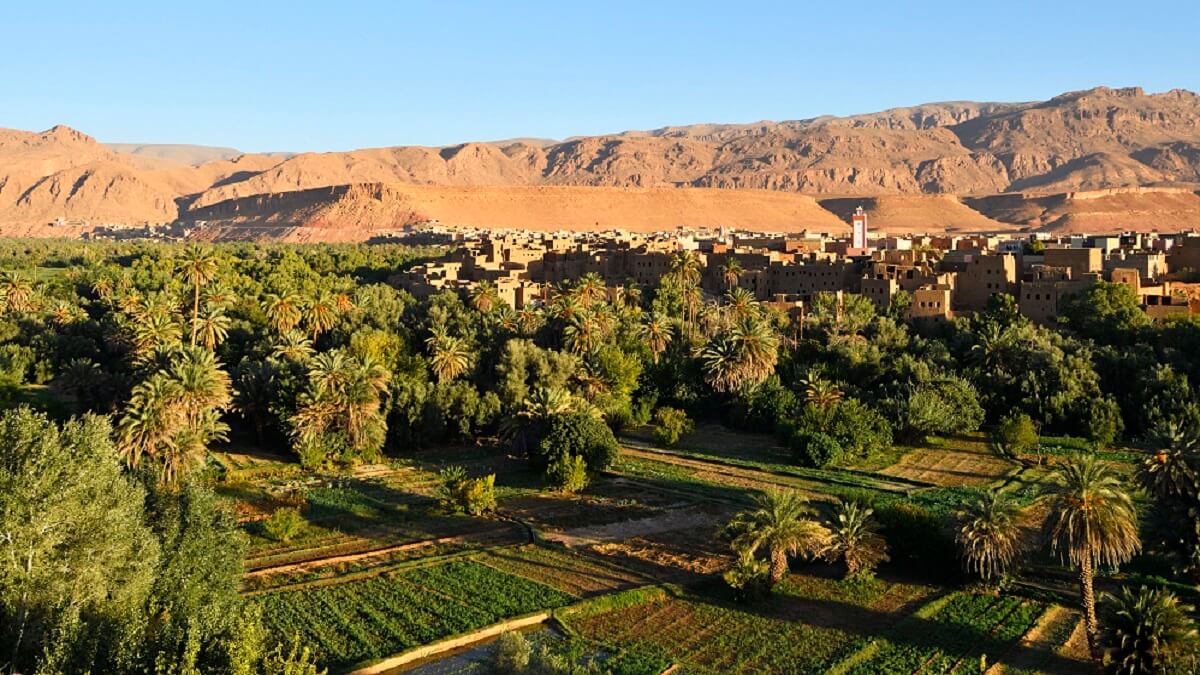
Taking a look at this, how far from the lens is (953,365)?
141 feet

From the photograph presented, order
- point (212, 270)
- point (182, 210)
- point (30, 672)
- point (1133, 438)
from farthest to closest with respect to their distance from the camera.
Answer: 1. point (182, 210)
2. point (212, 270)
3. point (1133, 438)
4. point (30, 672)

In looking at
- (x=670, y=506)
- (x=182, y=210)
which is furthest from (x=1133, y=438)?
(x=182, y=210)

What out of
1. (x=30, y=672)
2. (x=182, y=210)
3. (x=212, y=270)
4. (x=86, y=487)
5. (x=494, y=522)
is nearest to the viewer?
(x=30, y=672)

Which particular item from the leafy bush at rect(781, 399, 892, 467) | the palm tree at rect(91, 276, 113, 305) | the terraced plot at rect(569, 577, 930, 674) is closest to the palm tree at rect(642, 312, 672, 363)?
the leafy bush at rect(781, 399, 892, 467)

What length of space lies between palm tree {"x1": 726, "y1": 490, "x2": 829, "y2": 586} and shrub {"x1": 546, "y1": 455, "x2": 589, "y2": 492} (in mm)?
8463

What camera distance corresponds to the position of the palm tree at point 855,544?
75.5 ft

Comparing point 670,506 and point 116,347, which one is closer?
point 670,506

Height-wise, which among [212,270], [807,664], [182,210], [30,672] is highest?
[182,210]

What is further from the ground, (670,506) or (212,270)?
(212,270)

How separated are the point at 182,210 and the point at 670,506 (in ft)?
599

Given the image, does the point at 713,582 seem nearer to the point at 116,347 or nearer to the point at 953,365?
the point at 953,365

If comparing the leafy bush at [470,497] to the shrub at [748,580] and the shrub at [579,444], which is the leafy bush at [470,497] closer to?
the shrub at [579,444]

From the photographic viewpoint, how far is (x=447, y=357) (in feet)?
133

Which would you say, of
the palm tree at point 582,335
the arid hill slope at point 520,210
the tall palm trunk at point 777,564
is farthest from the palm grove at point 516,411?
the arid hill slope at point 520,210
